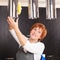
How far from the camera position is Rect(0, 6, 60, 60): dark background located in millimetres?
1347

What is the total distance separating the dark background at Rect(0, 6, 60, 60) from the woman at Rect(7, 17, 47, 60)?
4 centimetres

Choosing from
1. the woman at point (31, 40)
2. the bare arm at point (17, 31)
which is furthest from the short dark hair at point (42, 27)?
the bare arm at point (17, 31)

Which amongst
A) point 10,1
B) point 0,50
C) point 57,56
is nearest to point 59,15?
point 57,56

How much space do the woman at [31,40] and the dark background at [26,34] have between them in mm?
35

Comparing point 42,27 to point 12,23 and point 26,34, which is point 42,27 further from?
point 12,23

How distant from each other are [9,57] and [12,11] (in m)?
0.38

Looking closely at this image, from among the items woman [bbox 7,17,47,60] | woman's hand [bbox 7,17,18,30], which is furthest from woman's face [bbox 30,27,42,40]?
woman's hand [bbox 7,17,18,30]

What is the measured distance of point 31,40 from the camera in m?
1.34

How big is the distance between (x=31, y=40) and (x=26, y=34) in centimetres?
6

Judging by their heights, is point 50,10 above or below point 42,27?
above

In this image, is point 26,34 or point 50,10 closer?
point 50,10

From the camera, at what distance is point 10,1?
1207 mm

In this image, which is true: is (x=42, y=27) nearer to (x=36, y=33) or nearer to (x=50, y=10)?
(x=36, y=33)

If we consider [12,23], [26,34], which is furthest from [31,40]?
[12,23]
